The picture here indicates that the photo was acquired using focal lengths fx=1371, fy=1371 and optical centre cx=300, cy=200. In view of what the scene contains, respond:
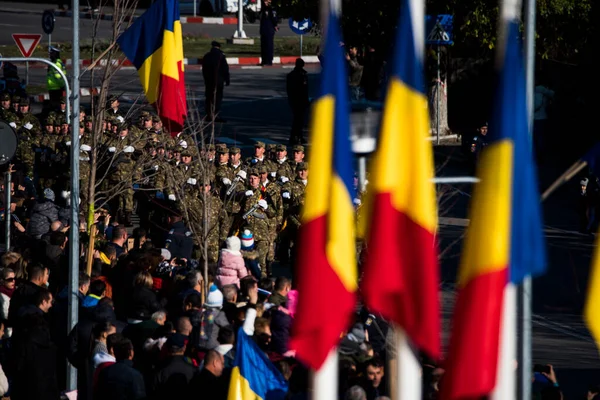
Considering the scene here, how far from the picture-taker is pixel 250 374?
11656 millimetres

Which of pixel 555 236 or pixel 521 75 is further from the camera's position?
pixel 555 236

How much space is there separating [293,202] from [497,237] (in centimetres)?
1281

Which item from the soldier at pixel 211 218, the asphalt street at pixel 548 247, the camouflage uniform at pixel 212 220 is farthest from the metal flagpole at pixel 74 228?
the camouflage uniform at pixel 212 220

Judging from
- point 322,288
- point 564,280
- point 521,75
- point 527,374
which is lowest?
point 564,280

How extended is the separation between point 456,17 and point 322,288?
17856 mm

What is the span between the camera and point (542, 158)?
2653 centimetres

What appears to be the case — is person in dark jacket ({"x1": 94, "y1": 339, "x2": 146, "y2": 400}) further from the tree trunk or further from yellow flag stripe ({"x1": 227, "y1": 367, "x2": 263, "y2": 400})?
the tree trunk

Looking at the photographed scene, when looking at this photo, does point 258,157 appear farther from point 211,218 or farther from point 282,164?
point 211,218

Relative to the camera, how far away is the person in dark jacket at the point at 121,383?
38.8ft

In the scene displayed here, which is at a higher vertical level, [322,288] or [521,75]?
[521,75]

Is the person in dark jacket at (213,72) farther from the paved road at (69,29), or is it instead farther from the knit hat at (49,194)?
the paved road at (69,29)

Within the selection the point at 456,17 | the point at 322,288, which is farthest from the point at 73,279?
the point at 456,17

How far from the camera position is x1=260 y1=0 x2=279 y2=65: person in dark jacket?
123 ft

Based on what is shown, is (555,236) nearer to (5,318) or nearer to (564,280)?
(564,280)
